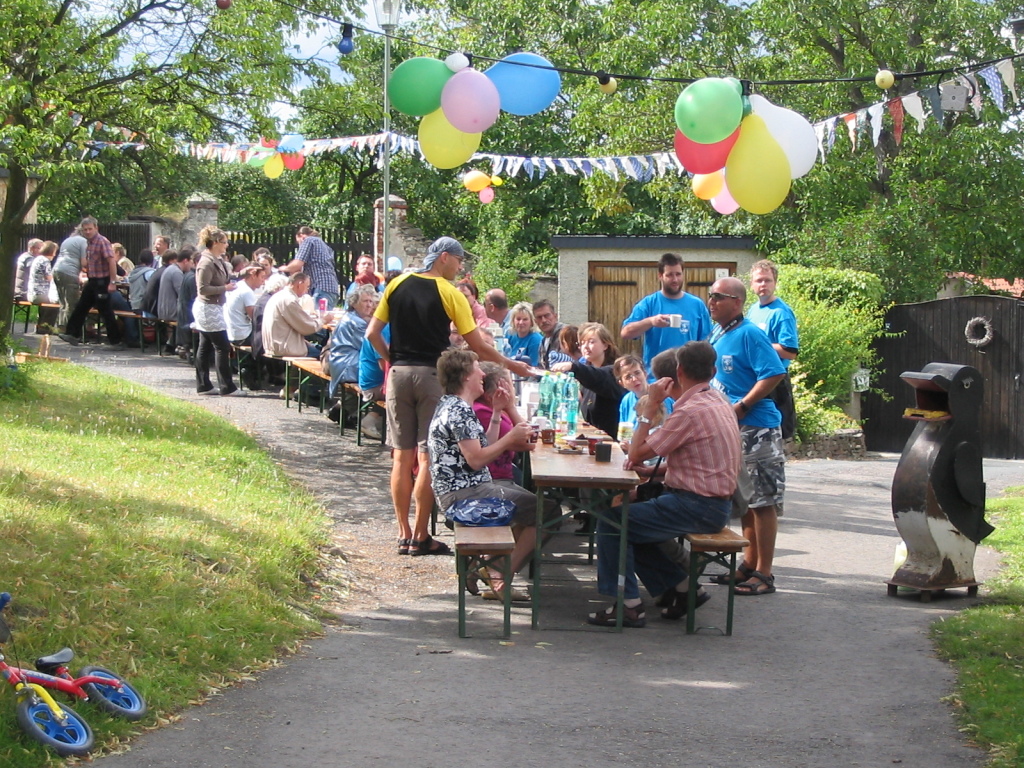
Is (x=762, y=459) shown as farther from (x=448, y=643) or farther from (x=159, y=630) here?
(x=159, y=630)

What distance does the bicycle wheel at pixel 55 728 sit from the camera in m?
4.14

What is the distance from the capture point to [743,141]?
8367 mm

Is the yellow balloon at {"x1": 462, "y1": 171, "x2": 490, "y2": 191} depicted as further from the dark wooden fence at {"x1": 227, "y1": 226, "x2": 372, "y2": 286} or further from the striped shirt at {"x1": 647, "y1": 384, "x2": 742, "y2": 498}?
the striped shirt at {"x1": 647, "y1": 384, "x2": 742, "y2": 498}

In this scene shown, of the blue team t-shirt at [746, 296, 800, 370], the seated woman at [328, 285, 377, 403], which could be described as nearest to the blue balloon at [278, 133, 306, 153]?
the seated woman at [328, 285, 377, 403]

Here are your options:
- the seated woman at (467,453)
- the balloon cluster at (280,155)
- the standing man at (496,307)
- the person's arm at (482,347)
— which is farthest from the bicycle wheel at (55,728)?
the balloon cluster at (280,155)

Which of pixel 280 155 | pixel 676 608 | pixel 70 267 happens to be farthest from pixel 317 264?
pixel 676 608

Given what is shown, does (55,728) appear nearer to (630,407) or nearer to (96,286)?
(630,407)

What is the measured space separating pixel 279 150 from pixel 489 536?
11918mm

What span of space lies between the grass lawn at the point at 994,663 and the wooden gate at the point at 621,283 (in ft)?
38.0

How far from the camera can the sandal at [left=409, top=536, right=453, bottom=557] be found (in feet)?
25.9

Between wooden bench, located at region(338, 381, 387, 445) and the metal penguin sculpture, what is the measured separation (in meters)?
5.01

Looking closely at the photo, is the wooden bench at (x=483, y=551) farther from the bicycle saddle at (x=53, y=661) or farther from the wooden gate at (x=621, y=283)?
the wooden gate at (x=621, y=283)

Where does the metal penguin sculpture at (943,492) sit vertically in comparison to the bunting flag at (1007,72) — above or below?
below

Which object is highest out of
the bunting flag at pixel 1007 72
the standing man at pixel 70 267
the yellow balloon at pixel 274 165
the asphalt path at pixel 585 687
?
the yellow balloon at pixel 274 165
